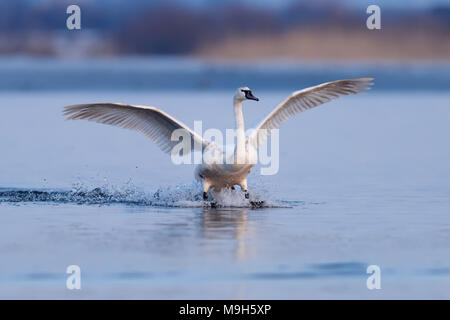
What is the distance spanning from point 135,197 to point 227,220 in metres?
2.18

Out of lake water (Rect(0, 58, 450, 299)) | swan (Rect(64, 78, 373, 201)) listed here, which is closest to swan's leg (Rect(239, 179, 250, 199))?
swan (Rect(64, 78, 373, 201))

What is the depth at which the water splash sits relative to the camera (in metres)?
14.7

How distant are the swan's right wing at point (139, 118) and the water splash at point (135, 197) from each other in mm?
636

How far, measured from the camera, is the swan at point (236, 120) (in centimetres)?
1445

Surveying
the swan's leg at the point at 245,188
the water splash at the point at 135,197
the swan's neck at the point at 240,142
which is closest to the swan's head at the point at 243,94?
the swan's neck at the point at 240,142

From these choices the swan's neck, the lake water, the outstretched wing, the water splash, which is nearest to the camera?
the lake water

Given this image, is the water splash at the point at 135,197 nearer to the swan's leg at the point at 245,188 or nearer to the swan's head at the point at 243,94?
the swan's leg at the point at 245,188

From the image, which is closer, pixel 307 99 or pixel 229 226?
pixel 229 226

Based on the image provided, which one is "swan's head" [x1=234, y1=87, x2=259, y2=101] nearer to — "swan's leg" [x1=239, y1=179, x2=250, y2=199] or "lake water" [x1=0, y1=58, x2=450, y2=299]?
"swan's leg" [x1=239, y1=179, x2=250, y2=199]

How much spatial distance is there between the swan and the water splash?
161 millimetres

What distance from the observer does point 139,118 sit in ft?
50.2

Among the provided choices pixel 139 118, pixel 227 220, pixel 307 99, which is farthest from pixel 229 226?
pixel 307 99

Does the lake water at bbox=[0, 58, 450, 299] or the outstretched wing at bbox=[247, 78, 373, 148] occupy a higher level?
the outstretched wing at bbox=[247, 78, 373, 148]

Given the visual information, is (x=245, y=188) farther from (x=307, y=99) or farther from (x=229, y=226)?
(x=229, y=226)
